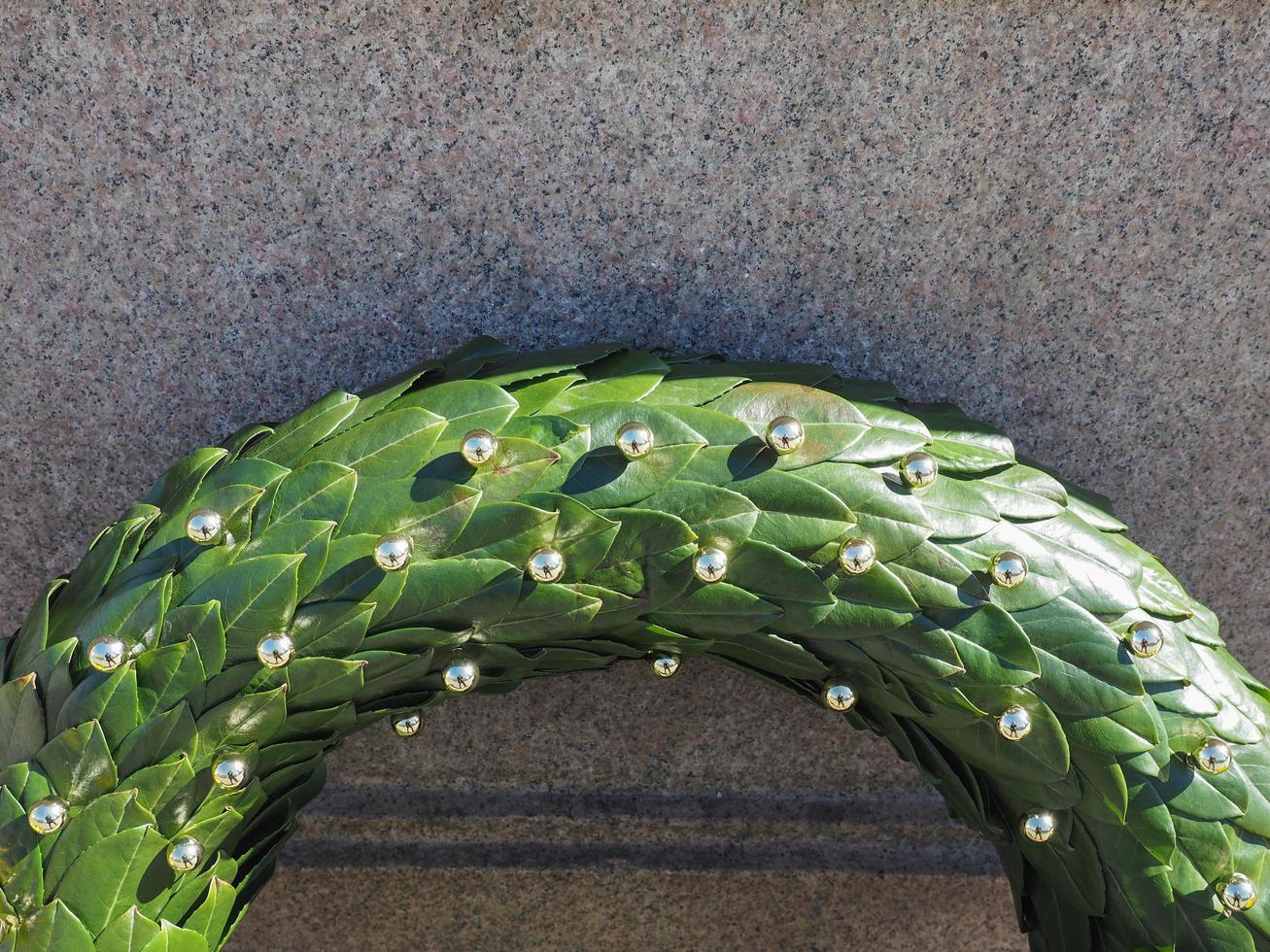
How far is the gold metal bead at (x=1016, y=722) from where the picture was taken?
99 centimetres

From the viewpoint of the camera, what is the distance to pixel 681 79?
1.15 meters

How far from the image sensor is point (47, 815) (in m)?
0.91

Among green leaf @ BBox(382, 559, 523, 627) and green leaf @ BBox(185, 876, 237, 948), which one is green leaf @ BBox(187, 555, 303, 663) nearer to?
green leaf @ BBox(382, 559, 523, 627)

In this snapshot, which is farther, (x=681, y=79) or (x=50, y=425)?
(x=50, y=425)

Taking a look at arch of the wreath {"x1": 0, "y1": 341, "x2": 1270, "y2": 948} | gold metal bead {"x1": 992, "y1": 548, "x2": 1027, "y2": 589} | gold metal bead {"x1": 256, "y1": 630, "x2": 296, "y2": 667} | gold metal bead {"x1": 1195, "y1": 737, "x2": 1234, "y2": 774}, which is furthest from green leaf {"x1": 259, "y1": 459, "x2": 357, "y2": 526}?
gold metal bead {"x1": 1195, "y1": 737, "x2": 1234, "y2": 774}

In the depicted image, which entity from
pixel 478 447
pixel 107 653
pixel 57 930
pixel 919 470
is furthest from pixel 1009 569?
pixel 57 930

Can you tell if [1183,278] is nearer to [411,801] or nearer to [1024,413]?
[1024,413]

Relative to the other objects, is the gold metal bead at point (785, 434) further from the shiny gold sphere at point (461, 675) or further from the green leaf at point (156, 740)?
the green leaf at point (156, 740)

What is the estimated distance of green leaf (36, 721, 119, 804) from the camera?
3.04ft

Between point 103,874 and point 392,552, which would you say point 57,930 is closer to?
point 103,874

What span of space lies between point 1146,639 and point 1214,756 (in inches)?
5.9

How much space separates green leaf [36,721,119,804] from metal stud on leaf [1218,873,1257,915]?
1135 millimetres

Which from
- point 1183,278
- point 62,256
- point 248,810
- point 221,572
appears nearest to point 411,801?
point 248,810

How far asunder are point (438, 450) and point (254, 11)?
59 cm
